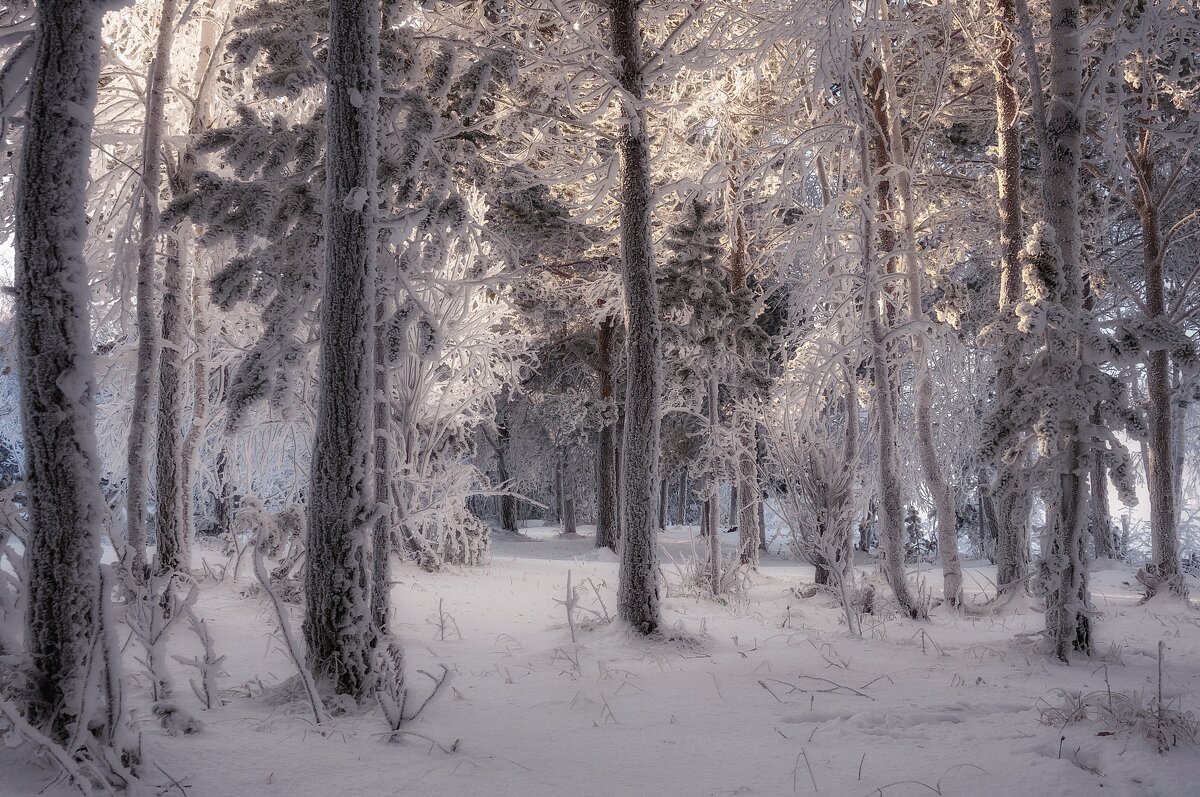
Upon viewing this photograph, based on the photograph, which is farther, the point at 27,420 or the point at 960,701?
the point at 960,701

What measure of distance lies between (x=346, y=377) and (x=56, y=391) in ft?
5.26

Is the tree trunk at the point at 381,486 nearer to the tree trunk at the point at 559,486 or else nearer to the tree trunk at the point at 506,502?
the tree trunk at the point at 506,502

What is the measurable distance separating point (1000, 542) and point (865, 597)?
87.3 inches

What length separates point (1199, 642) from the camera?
23.3ft

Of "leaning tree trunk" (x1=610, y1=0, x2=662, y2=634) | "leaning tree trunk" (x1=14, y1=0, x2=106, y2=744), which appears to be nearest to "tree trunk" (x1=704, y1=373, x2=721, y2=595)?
"leaning tree trunk" (x1=610, y1=0, x2=662, y2=634)

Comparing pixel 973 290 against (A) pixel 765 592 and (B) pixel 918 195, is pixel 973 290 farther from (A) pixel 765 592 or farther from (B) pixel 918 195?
(A) pixel 765 592

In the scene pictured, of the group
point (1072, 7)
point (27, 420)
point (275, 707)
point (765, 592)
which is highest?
point (1072, 7)

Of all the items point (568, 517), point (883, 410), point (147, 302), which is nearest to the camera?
point (147, 302)

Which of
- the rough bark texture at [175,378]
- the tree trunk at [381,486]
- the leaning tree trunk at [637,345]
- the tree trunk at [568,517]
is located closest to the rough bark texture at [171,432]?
the rough bark texture at [175,378]

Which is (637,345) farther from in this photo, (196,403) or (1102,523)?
(1102,523)

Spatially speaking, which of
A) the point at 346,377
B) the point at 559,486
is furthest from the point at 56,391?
the point at 559,486

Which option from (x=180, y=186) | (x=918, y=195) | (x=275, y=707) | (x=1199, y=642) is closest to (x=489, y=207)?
(x=180, y=186)

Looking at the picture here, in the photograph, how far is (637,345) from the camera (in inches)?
293

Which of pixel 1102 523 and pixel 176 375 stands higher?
pixel 176 375
